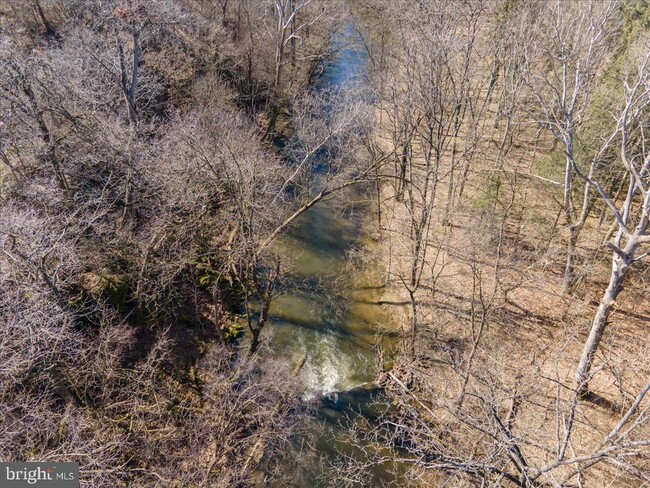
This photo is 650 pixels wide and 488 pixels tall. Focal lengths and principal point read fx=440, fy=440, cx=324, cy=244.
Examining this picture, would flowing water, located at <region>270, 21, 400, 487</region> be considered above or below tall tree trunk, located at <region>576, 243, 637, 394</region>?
below

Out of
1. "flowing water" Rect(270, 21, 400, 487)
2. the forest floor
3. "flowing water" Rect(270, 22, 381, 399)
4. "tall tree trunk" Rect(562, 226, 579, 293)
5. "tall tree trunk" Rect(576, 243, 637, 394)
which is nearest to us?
"tall tree trunk" Rect(576, 243, 637, 394)

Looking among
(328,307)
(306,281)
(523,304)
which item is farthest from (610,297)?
(306,281)

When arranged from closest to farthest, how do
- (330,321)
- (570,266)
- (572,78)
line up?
(570,266), (330,321), (572,78)

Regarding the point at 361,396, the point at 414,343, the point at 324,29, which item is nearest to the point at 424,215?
the point at 414,343

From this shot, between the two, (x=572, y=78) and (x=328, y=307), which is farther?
(x=572, y=78)

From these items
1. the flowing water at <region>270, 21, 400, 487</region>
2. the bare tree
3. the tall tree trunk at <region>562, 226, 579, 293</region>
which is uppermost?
the bare tree

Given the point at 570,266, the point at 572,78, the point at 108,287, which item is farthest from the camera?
the point at 572,78

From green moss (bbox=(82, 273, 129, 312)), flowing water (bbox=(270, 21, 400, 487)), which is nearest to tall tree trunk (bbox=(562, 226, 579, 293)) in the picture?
flowing water (bbox=(270, 21, 400, 487))

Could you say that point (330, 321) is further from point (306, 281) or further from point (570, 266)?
point (570, 266)

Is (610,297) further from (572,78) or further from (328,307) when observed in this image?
(572,78)

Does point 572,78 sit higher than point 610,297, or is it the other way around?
point 572,78

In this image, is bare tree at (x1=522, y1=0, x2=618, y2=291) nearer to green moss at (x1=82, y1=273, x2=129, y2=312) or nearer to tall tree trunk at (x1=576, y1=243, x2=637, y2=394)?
tall tree trunk at (x1=576, y1=243, x2=637, y2=394)

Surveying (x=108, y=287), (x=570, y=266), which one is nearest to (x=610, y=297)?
(x=570, y=266)

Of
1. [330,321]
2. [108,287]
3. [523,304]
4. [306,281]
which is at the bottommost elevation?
[330,321]
